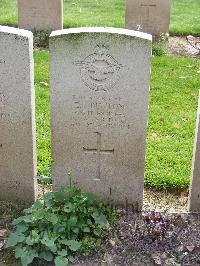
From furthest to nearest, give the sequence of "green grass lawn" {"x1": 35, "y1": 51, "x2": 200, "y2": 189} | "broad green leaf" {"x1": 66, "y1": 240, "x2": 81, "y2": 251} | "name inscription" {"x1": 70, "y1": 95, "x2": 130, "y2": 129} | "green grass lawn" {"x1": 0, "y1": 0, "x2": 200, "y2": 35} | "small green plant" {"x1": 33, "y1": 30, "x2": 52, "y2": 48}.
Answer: "green grass lawn" {"x1": 0, "y1": 0, "x2": 200, "y2": 35} < "small green plant" {"x1": 33, "y1": 30, "x2": 52, "y2": 48} < "green grass lawn" {"x1": 35, "y1": 51, "x2": 200, "y2": 189} < "name inscription" {"x1": 70, "y1": 95, "x2": 130, "y2": 129} < "broad green leaf" {"x1": 66, "y1": 240, "x2": 81, "y2": 251}

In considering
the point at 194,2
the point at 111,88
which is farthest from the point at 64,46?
the point at 194,2

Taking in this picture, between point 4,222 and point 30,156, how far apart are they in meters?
0.60

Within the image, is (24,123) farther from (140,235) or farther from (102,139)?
(140,235)

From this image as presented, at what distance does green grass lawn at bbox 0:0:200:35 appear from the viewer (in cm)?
1034

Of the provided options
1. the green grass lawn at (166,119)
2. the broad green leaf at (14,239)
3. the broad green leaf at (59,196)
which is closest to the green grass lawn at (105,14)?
the green grass lawn at (166,119)

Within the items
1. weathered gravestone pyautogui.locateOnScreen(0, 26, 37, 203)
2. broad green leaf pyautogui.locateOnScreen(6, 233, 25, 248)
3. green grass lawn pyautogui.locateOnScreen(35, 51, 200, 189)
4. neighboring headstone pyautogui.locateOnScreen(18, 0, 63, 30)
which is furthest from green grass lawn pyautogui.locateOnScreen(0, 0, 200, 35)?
broad green leaf pyautogui.locateOnScreen(6, 233, 25, 248)

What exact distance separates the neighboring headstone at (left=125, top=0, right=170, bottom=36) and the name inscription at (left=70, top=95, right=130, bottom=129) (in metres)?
5.38

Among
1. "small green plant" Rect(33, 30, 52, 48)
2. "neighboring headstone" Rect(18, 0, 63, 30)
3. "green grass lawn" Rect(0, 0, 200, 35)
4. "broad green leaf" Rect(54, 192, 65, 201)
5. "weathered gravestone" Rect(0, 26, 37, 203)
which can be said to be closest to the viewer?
"weathered gravestone" Rect(0, 26, 37, 203)

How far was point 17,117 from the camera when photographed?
14.8 ft

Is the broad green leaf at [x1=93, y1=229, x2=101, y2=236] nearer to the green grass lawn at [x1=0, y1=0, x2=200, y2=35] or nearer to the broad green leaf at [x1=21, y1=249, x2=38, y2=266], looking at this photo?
the broad green leaf at [x1=21, y1=249, x2=38, y2=266]

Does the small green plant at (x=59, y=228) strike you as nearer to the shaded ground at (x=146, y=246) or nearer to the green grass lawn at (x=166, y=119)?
the shaded ground at (x=146, y=246)

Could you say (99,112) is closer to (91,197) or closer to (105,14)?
(91,197)

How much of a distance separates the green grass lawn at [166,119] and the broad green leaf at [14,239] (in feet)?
2.76

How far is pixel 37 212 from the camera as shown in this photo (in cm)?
428
